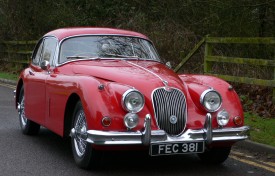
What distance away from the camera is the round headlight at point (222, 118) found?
595 centimetres

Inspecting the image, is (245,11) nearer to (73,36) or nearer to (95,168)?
(73,36)

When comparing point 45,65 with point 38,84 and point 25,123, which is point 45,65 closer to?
point 38,84

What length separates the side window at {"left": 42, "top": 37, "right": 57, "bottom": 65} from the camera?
7.66 metres

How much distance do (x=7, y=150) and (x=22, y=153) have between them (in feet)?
0.97

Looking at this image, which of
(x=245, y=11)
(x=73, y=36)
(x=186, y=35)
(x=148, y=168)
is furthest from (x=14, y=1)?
(x=148, y=168)

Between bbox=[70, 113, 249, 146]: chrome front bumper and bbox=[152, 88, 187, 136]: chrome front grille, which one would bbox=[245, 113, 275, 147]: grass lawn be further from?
bbox=[152, 88, 187, 136]: chrome front grille

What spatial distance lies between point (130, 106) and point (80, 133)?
800 millimetres

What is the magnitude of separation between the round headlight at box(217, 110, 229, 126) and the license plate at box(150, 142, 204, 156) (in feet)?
1.27

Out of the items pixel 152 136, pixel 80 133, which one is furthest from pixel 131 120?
pixel 80 133

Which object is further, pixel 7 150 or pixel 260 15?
pixel 260 15

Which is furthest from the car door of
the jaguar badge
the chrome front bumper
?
the jaguar badge

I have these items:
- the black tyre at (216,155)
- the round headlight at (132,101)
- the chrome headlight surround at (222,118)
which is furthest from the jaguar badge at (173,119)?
the black tyre at (216,155)

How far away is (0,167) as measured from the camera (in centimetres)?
624

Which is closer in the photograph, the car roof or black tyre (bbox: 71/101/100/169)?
black tyre (bbox: 71/101/100/169)
